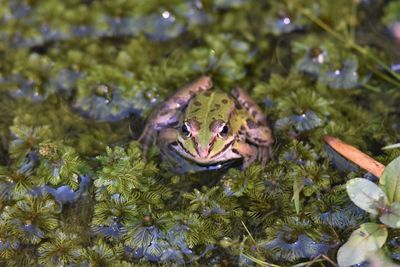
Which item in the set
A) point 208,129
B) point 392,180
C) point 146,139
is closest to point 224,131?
point 208,129

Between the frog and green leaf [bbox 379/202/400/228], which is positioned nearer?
green leaf [bbox 379/202/400/228]

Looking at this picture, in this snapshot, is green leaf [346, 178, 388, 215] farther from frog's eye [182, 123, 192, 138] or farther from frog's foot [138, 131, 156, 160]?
frog's foot [138, 131, 156, 160]

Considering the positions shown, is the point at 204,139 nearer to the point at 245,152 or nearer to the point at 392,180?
the point at 245,152

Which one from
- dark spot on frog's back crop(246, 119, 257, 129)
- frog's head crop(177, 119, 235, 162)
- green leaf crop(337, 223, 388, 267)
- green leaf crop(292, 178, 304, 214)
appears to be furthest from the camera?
dark spot on frog's back crop(246, 119, 257, 129)

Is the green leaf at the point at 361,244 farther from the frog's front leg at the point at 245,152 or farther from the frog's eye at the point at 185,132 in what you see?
the frog's eye at the point at 185,132

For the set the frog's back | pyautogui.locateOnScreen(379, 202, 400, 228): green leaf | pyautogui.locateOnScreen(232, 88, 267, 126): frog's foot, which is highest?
pyautogui.locateOnScreen(379, 202, 400, 228): green leaf

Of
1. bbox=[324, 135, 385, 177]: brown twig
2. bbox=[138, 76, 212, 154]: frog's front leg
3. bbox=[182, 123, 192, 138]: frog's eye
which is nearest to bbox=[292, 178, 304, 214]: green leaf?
bbox=[324, 135, 385, 177]: brown twig
